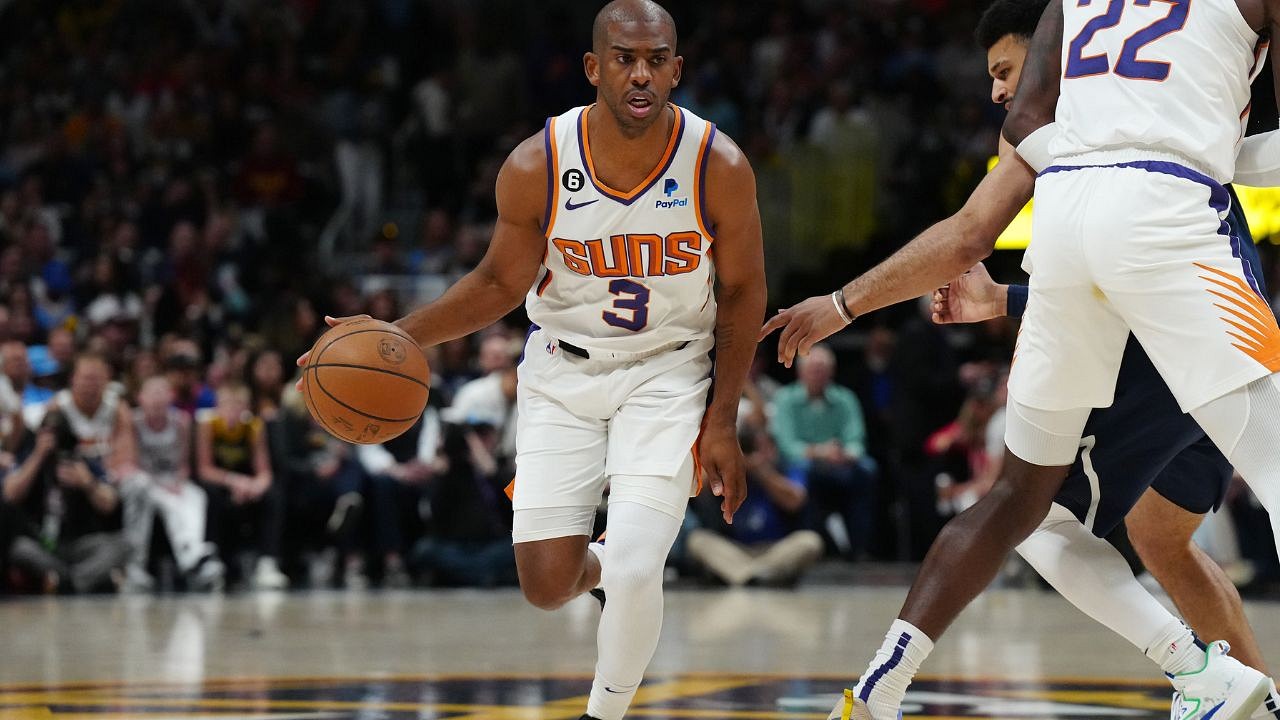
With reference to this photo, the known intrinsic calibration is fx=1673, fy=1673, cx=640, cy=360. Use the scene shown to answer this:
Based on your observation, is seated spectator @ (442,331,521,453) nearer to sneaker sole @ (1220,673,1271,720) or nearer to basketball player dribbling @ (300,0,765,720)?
basketball player dribbling @ (300,0,765,720)

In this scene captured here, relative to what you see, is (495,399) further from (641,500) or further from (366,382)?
(641,500)

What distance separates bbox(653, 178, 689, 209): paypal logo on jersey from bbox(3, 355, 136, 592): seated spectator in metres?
6.85

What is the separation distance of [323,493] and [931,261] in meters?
7.61

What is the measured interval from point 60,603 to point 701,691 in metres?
5.21

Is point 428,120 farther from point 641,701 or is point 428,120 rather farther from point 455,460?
point 641,701

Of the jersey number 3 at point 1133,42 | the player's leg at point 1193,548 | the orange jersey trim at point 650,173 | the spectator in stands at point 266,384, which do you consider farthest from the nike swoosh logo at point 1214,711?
the spectator in stands at point 266,384

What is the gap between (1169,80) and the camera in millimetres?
3609

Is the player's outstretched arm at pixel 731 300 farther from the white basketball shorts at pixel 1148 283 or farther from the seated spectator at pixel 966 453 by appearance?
the seated spectator at pixel 966 453

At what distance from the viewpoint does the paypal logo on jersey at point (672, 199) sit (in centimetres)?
443

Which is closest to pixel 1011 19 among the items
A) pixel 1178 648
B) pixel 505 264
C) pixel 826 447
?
pixel 505 264

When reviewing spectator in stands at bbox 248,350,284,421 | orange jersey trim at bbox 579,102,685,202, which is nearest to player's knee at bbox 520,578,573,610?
orange jersey trim at bbox 579,102,685,202

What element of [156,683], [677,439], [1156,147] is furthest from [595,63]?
[156,683]

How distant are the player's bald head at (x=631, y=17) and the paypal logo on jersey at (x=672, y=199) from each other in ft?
1.13

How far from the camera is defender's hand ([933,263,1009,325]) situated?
4.25m
